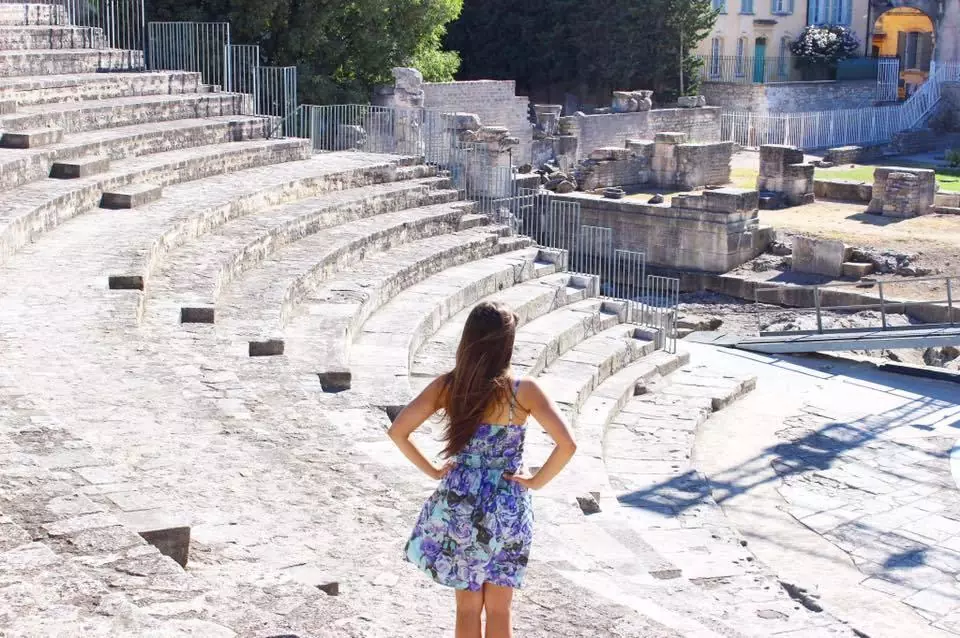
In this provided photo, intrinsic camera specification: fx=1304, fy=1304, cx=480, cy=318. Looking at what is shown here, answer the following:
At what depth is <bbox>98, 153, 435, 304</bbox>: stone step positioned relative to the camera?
10781mm

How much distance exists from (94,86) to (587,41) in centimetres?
2500

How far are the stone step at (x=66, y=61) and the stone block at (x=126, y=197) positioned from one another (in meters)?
3.92

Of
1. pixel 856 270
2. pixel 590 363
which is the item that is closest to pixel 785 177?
pixel 856 270

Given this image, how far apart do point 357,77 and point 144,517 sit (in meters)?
21.2

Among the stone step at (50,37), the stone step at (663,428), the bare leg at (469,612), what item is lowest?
the stone step at (663,428)

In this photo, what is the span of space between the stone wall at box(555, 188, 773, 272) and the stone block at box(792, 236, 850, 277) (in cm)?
121

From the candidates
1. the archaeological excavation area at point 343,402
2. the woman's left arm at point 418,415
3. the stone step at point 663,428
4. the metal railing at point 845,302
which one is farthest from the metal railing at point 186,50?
the woman's left arm at point 418,415

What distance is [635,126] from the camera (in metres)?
34.7

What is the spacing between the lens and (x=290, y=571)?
5820 mm

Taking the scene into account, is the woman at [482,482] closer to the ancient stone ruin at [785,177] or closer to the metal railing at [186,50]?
the metal railing at [186,50]

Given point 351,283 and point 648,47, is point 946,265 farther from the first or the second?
point 648,47

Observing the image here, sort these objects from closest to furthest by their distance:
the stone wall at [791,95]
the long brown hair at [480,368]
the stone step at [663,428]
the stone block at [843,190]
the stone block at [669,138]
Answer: the long brown hair at [480,368]
the stone step at [663,428]
the stone block at [843,190]
the stone block at [669,138]
the stone wall at [791,95]

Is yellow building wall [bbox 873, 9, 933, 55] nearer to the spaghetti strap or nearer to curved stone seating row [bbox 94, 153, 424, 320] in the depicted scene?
curved stone seating row [bbox 94, 153, 424, 320]

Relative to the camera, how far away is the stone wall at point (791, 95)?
41750 millimetres
